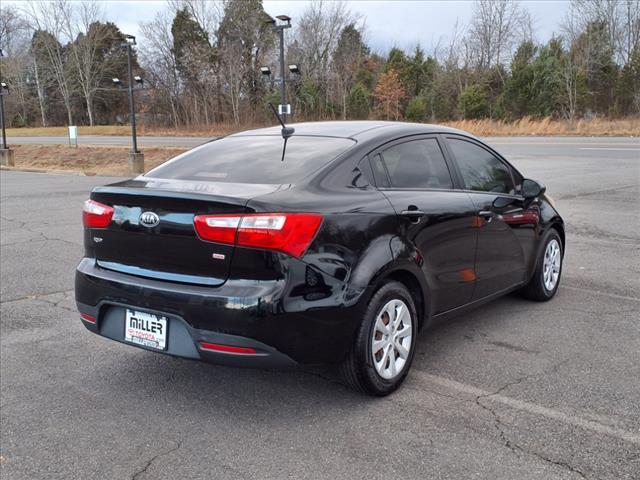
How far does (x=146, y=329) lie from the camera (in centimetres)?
335

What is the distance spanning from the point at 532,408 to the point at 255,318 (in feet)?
5.45

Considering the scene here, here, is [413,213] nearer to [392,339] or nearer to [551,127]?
[392,339]

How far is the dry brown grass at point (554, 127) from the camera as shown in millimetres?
32875

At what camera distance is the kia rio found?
3.08 m

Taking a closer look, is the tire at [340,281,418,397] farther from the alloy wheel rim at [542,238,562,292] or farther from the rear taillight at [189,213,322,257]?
the alloy wheel rim at [542,238,562,292]

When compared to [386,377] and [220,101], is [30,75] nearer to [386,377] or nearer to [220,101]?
[220,101]

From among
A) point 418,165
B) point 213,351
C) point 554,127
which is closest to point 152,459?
point 213,351

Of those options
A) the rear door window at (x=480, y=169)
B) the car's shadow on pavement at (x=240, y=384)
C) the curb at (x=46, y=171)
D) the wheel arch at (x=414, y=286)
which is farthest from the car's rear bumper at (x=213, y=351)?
the curb at (x=46, y=171)

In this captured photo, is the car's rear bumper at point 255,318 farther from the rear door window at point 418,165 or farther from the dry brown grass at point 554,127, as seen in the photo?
the dry brown grass at point 554,127

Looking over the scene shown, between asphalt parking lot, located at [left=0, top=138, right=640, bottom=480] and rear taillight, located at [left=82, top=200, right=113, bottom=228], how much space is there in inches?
41.3

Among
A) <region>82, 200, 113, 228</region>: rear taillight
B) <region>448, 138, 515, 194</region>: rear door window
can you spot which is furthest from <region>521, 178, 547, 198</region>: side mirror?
<region>82, 200, 113, 228</region>: rear taillight

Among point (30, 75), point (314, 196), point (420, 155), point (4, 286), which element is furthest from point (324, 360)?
point (30, 75)

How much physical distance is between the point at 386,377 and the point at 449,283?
0.87 meters

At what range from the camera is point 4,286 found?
6.26 m
